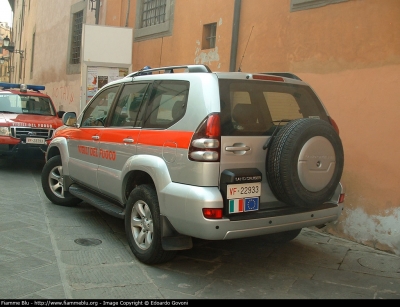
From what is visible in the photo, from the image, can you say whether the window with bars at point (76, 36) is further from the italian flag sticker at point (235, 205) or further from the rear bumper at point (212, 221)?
the italian flag sticker at point (235, 205)

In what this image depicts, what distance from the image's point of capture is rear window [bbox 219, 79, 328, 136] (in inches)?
145

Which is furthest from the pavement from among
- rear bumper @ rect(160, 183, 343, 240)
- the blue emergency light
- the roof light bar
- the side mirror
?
the blue emergency light

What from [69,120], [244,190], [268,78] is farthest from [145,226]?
[69,120]

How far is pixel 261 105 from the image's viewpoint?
3973 millimetres

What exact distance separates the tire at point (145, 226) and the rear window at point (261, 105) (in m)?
0.99

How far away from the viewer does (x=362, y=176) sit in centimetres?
528

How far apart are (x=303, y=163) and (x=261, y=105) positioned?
28.0 inches

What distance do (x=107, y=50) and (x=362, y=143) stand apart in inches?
240

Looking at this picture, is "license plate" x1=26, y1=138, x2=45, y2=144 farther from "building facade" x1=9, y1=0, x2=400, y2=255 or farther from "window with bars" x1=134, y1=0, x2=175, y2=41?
"window with bars" x1=134, y1=0, x2=175, y2=41

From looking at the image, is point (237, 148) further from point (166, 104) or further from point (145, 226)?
point (145, 226)

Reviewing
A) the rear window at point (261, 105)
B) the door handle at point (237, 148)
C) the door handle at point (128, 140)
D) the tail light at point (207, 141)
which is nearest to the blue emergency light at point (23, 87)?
the door handle at point (128, 140)

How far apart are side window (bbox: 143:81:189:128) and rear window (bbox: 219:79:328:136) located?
0.41m

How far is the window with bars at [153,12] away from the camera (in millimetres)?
10008

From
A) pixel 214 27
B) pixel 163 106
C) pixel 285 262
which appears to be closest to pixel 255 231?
pixel 285 262
